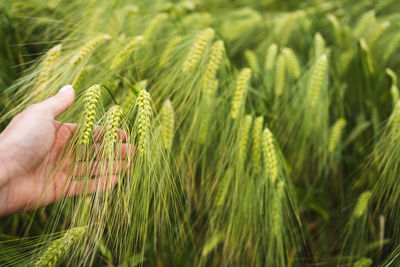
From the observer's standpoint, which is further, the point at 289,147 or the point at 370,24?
the point at 370,24

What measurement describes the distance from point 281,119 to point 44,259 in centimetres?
106

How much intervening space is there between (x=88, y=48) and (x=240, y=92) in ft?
1.83

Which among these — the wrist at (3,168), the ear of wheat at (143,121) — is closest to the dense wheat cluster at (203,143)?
the ear of wheat at (143,121)

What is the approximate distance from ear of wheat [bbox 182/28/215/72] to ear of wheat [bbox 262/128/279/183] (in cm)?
34

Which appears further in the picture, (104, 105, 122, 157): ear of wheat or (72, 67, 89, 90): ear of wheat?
(72, 67, 89, 90): ear of wheat

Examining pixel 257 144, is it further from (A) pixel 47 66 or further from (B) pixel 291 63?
(A) pixel 47 66

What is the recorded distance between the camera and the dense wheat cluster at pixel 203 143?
83cm

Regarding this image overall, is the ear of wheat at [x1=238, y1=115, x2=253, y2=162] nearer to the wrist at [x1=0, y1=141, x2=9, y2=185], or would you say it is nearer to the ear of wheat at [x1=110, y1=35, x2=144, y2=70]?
the ear of wheat at [x1=110, y1=35, x2=144, y2=70]

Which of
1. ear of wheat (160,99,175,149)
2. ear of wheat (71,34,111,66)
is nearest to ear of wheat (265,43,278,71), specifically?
ear of wheat (160,99,175,149)

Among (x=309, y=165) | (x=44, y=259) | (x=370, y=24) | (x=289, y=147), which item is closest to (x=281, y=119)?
(x=289, y=147)

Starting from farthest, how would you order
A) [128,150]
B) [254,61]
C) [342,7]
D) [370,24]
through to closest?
[342,7] → [370,24] → [254,61] → [128,150]

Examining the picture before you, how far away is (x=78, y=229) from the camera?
79 cm

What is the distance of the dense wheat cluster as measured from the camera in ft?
2.73

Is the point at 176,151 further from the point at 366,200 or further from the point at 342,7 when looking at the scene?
the point at 342,7
